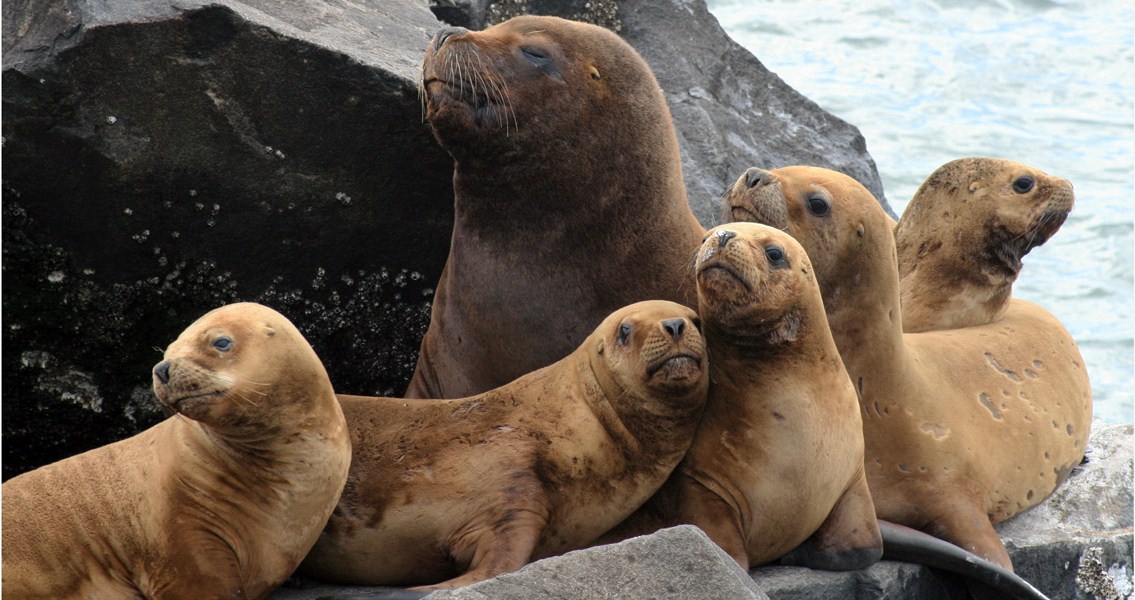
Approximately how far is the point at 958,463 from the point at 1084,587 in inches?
27.1

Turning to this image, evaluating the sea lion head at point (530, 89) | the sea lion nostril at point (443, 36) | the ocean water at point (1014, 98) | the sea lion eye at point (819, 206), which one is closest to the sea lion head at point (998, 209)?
the sea lion eye at point (819, 206)

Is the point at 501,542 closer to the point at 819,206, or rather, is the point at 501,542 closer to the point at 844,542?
the point at 844,542

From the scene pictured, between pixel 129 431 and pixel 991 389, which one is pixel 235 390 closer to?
pixel 129 431

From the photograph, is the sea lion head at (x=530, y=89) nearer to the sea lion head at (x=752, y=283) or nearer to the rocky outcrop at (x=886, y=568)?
the sea lion head at (x=752, y=283)

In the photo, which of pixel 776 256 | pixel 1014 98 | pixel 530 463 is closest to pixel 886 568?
pixel 776 256

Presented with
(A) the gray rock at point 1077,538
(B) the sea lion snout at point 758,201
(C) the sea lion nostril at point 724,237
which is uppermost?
(C) the sea lion nostril at point 724,237

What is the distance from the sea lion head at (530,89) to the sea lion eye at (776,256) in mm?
895

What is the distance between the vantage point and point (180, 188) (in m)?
5.10

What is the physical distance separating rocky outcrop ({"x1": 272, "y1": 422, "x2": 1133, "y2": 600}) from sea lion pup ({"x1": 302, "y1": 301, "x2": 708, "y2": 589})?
190 millimetres

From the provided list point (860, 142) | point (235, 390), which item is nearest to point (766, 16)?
point (860, 142)

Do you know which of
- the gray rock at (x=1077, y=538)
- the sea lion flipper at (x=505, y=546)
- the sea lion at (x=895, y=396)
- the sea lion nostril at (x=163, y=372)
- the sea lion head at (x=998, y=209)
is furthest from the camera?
the sea lion head at (x=998, y=209)

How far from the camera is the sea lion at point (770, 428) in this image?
4359mm

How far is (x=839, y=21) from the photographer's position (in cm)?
2250

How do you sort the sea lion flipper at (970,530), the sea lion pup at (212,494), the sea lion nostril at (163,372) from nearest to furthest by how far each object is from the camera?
the sea lion nostril at (163,372), the sea lion pup at (212,494), the sea lion flipper at (970,530)
